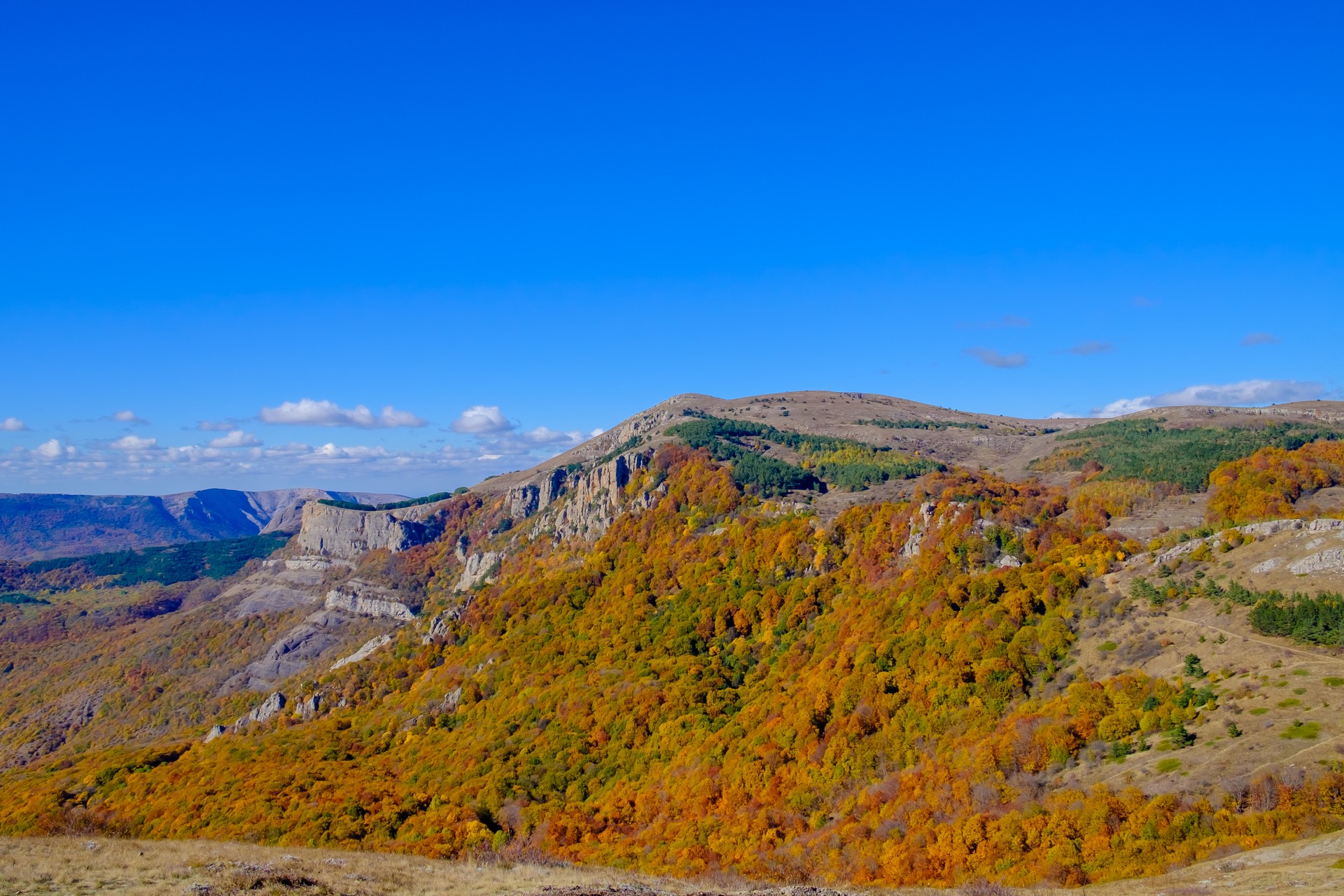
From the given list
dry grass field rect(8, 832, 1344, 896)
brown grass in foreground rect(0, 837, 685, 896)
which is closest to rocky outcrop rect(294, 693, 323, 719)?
brown grass in foreground rect(0, 837, 685, 896)

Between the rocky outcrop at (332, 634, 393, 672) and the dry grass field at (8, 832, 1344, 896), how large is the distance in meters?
134

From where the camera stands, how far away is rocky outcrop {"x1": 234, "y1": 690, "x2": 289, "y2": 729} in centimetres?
14525

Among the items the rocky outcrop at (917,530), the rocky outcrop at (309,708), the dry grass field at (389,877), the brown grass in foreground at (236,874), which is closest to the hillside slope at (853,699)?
the rocky outcrop at (917,530)

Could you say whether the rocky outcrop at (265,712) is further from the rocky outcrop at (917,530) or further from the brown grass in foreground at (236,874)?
the rocky outcrop at (917,530)

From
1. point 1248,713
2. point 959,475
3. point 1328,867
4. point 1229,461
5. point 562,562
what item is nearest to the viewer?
point 1328,867

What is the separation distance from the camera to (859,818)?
55.1m

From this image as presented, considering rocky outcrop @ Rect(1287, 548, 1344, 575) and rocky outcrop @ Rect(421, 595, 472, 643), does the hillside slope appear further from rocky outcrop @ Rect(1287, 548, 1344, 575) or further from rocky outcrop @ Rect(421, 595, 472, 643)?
rocky outcrop @ Rect(421, 595, 472, 643)

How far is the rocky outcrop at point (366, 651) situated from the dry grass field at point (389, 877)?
134m

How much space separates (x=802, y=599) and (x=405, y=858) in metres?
67.5

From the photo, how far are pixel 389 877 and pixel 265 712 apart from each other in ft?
446

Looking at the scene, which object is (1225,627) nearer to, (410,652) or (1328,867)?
(1328,867)

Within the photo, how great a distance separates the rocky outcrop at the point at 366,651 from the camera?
6698 inches

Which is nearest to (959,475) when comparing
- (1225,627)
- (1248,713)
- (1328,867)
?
(1225,627)

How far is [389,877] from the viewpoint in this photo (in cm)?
3544
